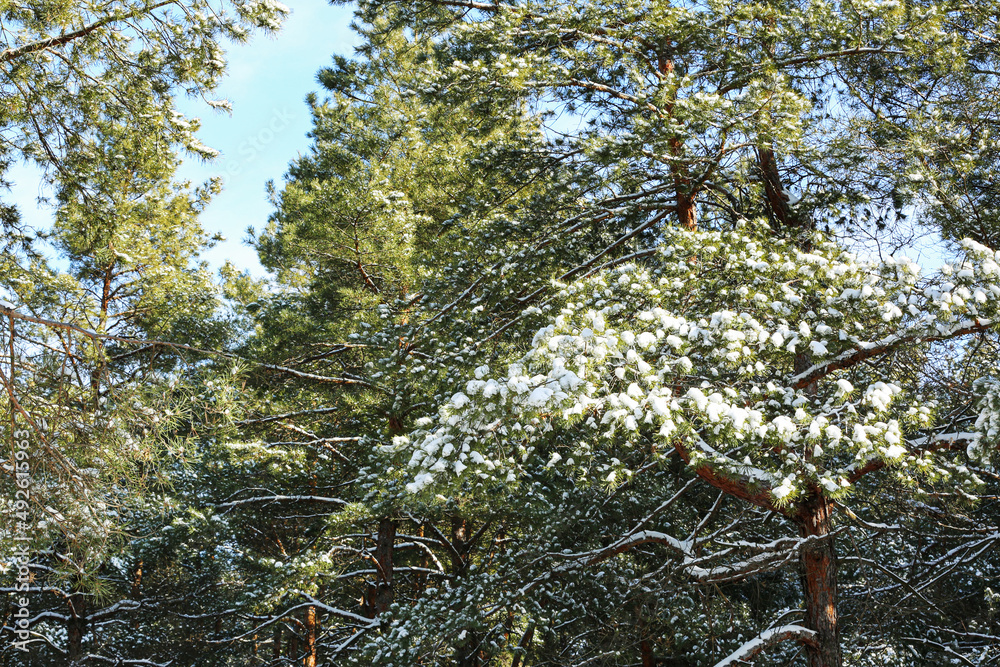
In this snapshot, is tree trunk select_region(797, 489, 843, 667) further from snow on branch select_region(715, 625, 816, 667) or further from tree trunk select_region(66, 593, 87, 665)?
tree trunk select_region(66, 593, 87, 665)

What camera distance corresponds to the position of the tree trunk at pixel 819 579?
20.0 ft

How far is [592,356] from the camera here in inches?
198

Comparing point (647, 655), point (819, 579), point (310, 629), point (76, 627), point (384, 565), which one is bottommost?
point (647, 655)

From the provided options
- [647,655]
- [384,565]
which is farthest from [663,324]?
[384,565]

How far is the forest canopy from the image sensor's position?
479cm

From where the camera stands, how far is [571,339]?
5.14 metres

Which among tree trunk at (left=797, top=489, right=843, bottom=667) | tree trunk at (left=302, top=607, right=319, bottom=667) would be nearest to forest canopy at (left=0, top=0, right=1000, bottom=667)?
tree trunk at (left=797, top=489, right=843, bottom=667)

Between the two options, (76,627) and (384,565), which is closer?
(384,565)

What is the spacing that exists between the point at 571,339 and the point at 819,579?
3.45 meters

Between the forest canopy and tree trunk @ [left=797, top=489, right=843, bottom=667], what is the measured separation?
31 millimetres

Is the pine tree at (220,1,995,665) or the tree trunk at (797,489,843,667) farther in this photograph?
the tree trunk at (797,489,843,667)

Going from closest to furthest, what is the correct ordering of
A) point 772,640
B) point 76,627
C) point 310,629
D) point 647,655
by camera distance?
point 772,640 < point 647,655 < point 76,627 < point 310,629

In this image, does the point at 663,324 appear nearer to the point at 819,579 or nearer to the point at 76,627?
the point at 819,579

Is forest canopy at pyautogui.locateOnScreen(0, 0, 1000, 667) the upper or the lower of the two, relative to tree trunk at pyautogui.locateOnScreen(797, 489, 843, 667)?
upper
